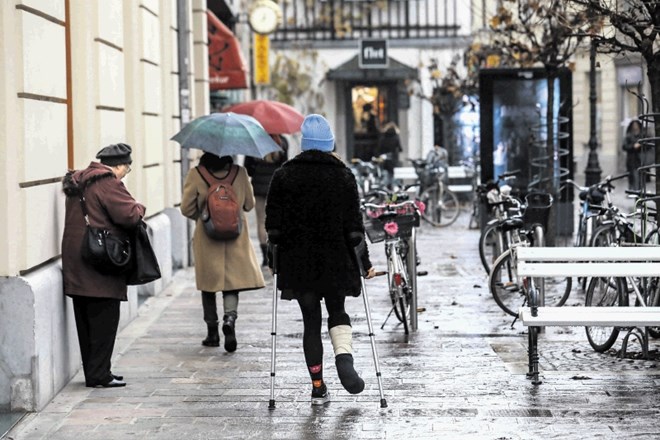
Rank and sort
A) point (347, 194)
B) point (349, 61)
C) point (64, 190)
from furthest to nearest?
1. point (349, 61)
2. point (64, 190)
3. point (347, 194)

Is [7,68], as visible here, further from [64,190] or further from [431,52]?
[431,52]

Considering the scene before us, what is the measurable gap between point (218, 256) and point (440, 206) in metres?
14.4

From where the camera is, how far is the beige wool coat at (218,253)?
11078 millimetres

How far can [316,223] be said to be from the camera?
8.77m

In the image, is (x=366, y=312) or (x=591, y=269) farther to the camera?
(x=591, y=269)

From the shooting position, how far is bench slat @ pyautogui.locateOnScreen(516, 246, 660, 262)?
9344 millimetres

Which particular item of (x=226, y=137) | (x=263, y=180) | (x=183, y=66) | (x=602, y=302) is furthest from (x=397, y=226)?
(x=183, y=66)

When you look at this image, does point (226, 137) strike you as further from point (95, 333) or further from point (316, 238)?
point (316, 238)

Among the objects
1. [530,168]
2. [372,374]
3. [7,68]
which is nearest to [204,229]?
[372,374]

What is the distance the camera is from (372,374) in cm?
977

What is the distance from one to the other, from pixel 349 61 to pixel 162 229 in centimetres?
2823

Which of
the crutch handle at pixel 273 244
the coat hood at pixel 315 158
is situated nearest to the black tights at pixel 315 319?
the crutch handle at pixel 273 244

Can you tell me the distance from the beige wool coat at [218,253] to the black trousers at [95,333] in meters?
1.72

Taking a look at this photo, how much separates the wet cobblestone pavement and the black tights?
0.32 metres
